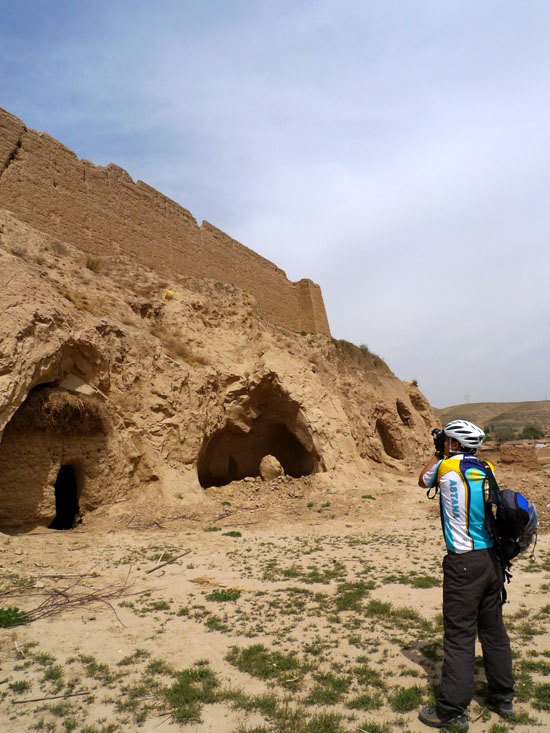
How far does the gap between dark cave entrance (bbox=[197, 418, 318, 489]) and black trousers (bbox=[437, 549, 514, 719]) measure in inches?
440

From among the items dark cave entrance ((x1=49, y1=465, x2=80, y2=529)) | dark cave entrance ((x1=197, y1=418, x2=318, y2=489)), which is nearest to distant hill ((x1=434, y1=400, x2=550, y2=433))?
dark cave entrance ((x1=197, y1=418, x2=318, y2=489))

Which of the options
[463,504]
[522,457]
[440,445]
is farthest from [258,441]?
[463,504]

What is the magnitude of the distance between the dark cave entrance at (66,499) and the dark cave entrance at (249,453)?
4.19 meters

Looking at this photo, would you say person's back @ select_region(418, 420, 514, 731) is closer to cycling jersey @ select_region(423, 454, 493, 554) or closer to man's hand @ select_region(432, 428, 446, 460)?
cycling jersey @ select_region(423, 454, 493, 554)

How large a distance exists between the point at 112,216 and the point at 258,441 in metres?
8.63

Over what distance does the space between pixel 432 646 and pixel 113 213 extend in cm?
1356

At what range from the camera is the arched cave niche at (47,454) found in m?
8.34

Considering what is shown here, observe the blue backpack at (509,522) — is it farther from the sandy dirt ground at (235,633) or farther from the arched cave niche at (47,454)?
the arched cave niche at (47,454)

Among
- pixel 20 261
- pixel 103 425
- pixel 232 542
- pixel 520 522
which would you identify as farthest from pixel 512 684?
pixel 20 261

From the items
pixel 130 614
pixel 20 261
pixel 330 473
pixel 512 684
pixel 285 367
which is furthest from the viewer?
pixel 285 367

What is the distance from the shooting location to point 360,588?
549 centimetres

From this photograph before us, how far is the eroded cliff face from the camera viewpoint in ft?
27.9

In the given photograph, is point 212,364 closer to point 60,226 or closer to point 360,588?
point 60,226

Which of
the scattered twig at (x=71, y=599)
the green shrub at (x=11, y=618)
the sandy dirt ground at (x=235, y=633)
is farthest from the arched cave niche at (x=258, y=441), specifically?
the green shrub at (x=11, y=618)
